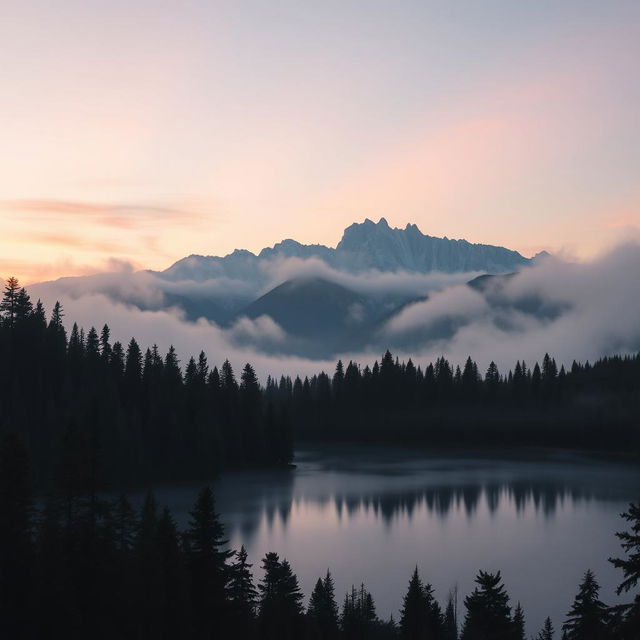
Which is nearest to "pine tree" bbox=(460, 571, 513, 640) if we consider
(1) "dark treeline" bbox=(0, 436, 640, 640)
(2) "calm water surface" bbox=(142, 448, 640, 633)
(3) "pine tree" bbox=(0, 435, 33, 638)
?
(1) "dark treeline" bbox=(0, 436, 640, 640)

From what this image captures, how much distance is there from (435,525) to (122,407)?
68237 millimetres

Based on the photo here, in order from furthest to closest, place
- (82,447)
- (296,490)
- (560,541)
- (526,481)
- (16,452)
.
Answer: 1. (526,481)
2. (296,490)
3. (560,541)
4. (82,447)
5. (16,452)

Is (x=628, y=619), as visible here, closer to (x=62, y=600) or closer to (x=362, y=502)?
(x=62, y=600)

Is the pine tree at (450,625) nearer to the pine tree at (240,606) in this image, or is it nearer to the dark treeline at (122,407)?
the pine tree at (240,606)

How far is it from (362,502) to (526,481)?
46634 mm

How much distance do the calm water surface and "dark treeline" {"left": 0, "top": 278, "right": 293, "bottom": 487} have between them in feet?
28.5

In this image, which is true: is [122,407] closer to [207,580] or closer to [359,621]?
[359,621]

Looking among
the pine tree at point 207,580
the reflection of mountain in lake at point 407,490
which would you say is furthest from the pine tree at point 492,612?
the reflection of mountain in lake at point 407,490

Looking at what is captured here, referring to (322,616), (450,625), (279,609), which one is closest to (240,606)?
(279,609)

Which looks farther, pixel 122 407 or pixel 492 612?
pixel 122 407

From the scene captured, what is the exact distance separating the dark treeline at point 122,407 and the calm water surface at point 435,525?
28.5 feet

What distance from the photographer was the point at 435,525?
11225 cm

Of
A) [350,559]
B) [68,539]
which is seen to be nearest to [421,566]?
[350,559]

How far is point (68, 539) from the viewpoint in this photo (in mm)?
40094
